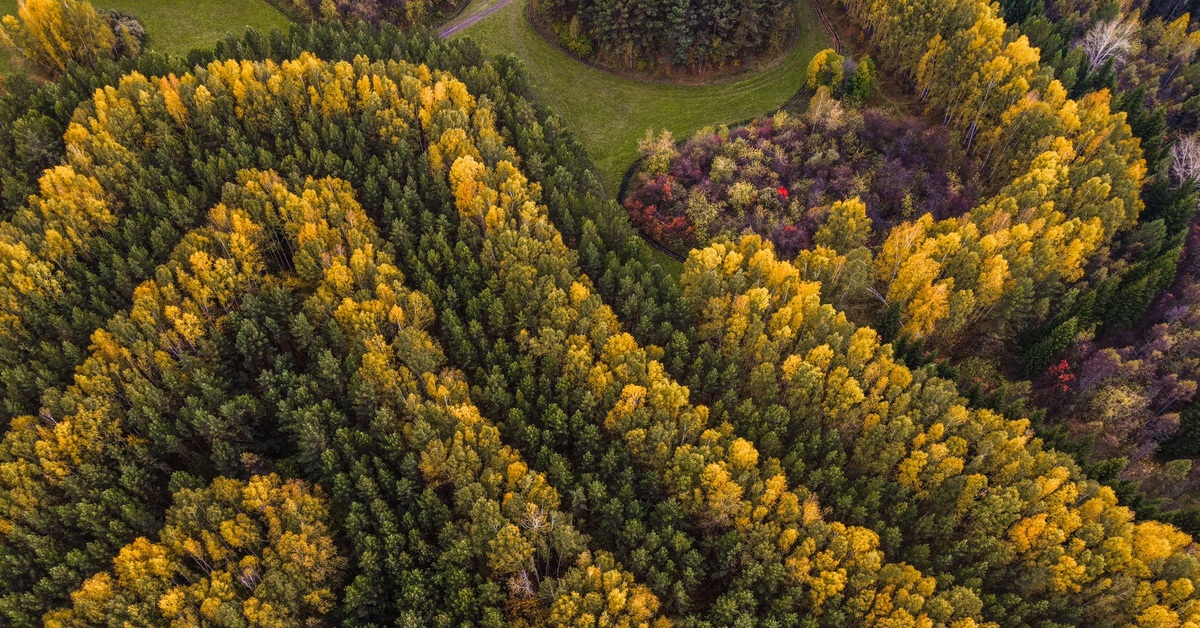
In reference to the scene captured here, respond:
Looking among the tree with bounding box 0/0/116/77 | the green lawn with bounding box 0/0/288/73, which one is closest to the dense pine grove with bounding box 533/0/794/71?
the green lawn with bounding box 0/0/288/73

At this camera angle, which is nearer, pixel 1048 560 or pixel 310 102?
pixel 1048 560

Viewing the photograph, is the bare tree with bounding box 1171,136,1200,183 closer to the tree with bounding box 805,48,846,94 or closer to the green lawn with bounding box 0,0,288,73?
the tree with bounding box 805,48,846,94

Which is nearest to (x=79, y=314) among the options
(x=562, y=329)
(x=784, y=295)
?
(x=562, y=329)

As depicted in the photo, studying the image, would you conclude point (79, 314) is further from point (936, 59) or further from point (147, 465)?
point (936, 59)

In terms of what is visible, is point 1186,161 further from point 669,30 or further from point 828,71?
point 669,30

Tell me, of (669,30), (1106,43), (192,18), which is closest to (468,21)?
(669,30)

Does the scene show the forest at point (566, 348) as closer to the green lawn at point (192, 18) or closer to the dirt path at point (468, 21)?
the green lawn at point (192, 18)
